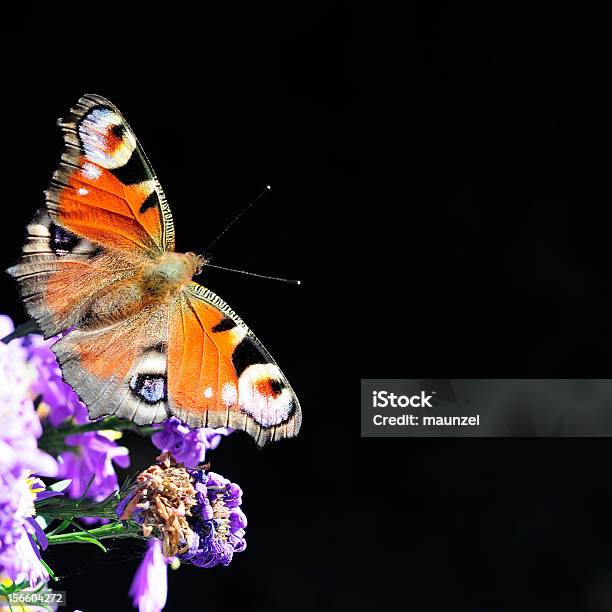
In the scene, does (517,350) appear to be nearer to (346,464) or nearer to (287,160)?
(346,464)

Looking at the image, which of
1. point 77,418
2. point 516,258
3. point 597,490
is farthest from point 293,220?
point 77,418

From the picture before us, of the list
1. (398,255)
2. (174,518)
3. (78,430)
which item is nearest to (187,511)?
(174,518)

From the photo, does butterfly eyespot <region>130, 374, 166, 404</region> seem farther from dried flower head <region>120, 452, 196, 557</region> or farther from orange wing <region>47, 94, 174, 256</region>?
orange wing <region>47, 94, 174, 256</region>

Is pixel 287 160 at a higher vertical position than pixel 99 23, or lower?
lower

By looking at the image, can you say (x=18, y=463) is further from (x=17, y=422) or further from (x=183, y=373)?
(x=183, y=373)

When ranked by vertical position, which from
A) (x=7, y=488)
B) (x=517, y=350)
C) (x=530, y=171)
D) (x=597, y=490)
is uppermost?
(x=530, y=171)

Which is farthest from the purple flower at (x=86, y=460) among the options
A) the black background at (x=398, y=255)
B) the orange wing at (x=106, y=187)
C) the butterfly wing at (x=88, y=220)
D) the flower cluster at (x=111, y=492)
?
the black background at (x=398, y=255)

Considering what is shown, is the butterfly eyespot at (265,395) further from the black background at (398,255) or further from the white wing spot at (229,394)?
the black background at (398,255)
